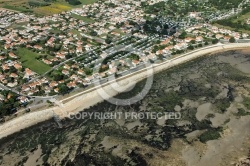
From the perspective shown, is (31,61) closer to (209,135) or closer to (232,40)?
(209,135)

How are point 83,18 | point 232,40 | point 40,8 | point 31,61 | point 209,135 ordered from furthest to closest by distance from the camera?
point 40,8
point 83,18
point 232,40
point 31,61
point 209,135

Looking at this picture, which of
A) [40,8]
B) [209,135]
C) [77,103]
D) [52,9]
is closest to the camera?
[209,135]

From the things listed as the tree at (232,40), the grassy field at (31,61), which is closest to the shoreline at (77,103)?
the tree at (232,40)

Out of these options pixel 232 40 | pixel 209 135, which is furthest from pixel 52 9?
pixel 209 135

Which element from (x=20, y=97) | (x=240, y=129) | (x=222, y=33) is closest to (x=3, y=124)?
(x=20, y=97)

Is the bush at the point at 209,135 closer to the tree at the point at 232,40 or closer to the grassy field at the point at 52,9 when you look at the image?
the tree at the point at 232,40

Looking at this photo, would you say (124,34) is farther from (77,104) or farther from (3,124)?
(3,124)

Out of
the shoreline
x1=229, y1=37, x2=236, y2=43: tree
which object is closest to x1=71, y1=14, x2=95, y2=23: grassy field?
the shoreline

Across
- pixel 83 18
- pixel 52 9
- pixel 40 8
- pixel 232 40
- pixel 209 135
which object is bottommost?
pixel 40 8
